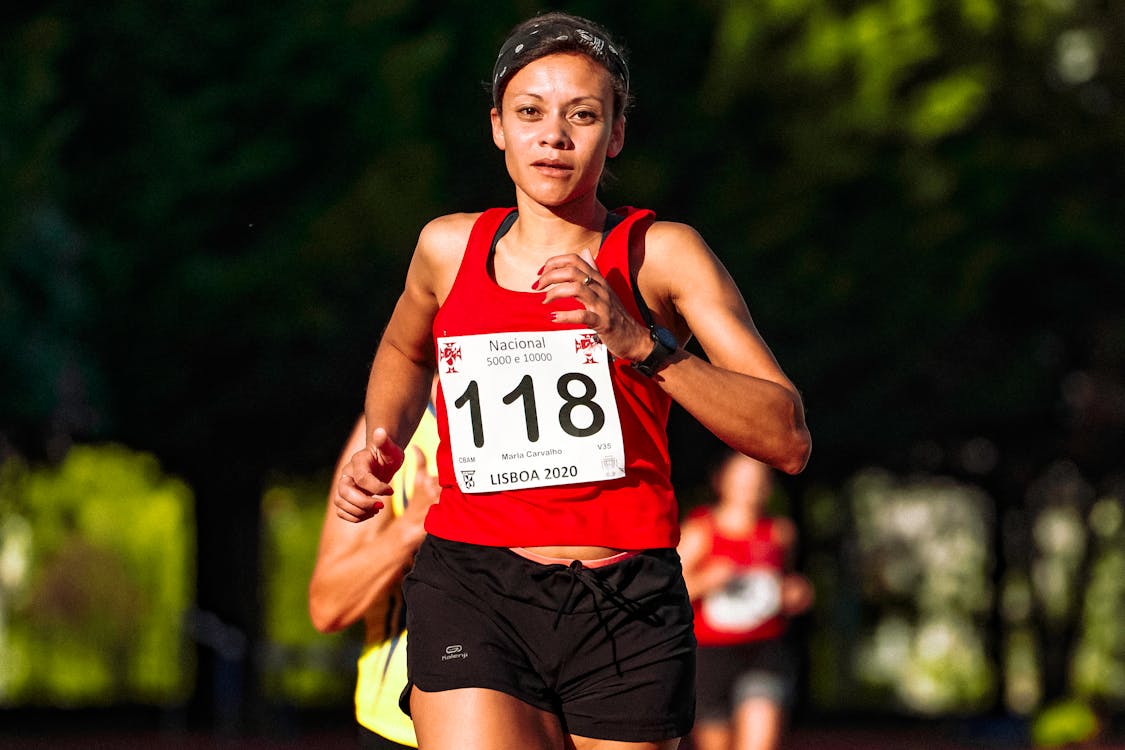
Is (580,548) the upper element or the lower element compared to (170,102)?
lower

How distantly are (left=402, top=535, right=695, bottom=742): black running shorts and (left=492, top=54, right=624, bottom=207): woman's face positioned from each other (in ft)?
2.30

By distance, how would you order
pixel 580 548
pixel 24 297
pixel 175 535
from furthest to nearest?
pixel 175 535
pixel 24 297
pixel 580 548

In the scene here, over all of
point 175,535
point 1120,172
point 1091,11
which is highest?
point 1091,11

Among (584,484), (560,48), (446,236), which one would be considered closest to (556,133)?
(560,48)

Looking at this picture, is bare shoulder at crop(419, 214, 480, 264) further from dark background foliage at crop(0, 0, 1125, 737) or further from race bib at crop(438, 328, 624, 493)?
dark background foliage at crop(0, 0, 1125, 737)

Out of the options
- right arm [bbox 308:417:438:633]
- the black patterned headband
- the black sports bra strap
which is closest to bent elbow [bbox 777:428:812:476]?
the black sports bra strap

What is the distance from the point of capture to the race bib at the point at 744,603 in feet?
31.8

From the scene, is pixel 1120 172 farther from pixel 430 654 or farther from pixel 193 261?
pixel 430 654

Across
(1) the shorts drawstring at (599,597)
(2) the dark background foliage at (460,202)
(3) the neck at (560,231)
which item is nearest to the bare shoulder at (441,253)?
(3) the neck at (560,231)

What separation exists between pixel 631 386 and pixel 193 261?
38.5ft

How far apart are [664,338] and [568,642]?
1.93 ft

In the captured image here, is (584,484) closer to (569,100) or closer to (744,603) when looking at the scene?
(569,100)

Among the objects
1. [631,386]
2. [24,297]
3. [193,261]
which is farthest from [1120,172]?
[631,386]

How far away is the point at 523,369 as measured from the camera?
12.4ft
